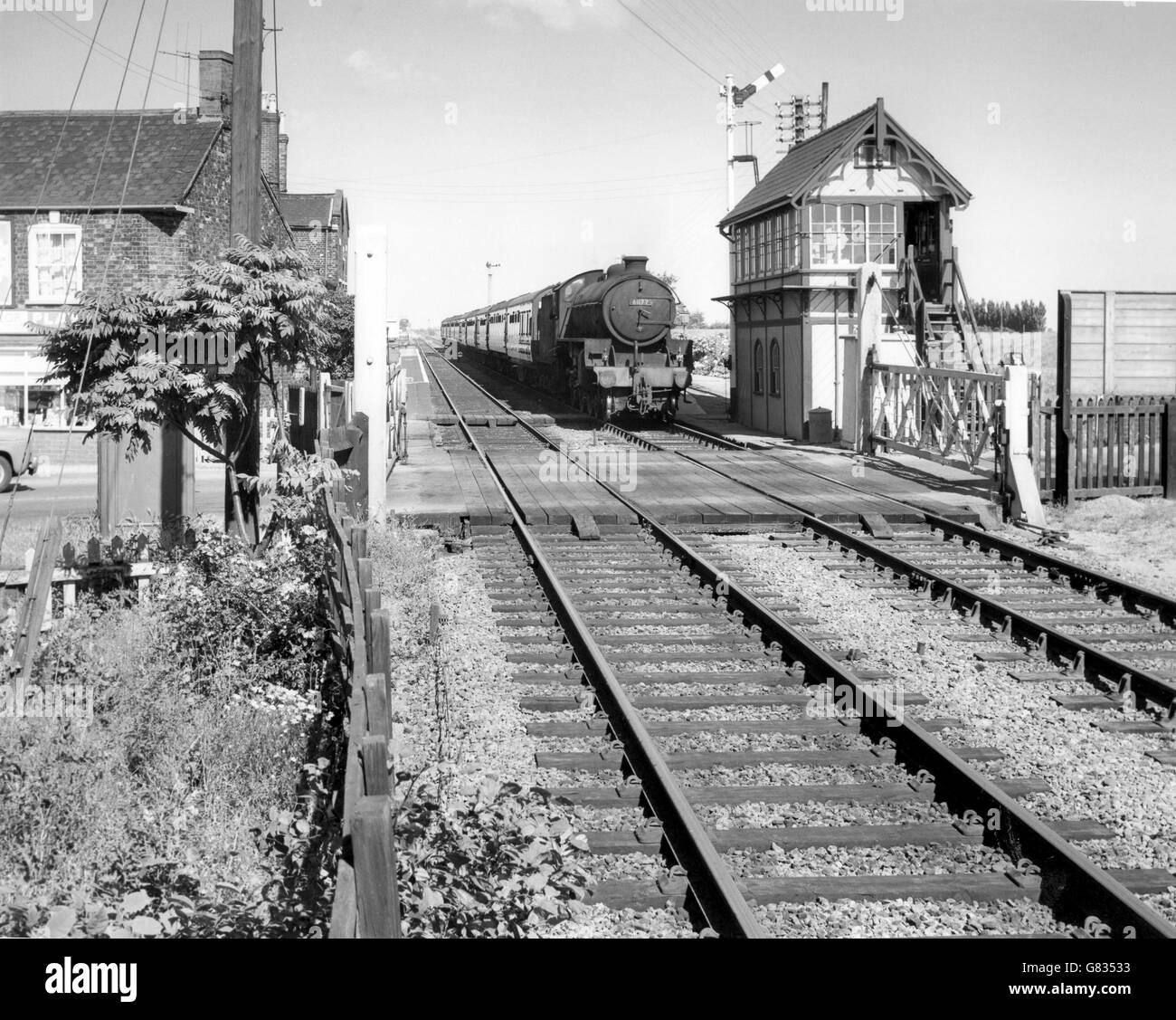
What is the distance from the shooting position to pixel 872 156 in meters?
25.1

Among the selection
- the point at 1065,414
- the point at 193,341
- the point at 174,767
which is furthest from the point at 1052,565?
the point at 174,767

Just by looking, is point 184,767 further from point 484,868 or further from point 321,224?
point 321,224

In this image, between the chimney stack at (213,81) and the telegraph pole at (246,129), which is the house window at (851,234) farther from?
the telegraph pole at (246,129)

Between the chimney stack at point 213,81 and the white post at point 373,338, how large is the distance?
762 inches

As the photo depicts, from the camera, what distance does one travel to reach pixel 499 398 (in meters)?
39.4

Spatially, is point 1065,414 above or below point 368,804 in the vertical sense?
above

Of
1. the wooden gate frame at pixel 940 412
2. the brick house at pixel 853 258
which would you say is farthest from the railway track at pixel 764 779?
the brick house at pixel 853 258

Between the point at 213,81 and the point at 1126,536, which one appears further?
the point at 213,81

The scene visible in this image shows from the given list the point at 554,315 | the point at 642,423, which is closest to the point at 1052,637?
the point at 642,423

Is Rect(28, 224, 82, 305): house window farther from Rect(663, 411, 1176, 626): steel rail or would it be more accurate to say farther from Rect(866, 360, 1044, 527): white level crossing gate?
Rect(663, 411, 1176, 626): steel rail

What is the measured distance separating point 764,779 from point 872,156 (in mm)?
21104

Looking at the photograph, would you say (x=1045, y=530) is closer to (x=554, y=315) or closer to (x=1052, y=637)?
(x=1052, y=637)

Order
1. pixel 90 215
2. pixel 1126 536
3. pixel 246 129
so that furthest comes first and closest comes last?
1. pixel 90 215
2. pixel 1126 536
3. pixel 246 129

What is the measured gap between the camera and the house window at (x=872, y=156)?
985 inches
